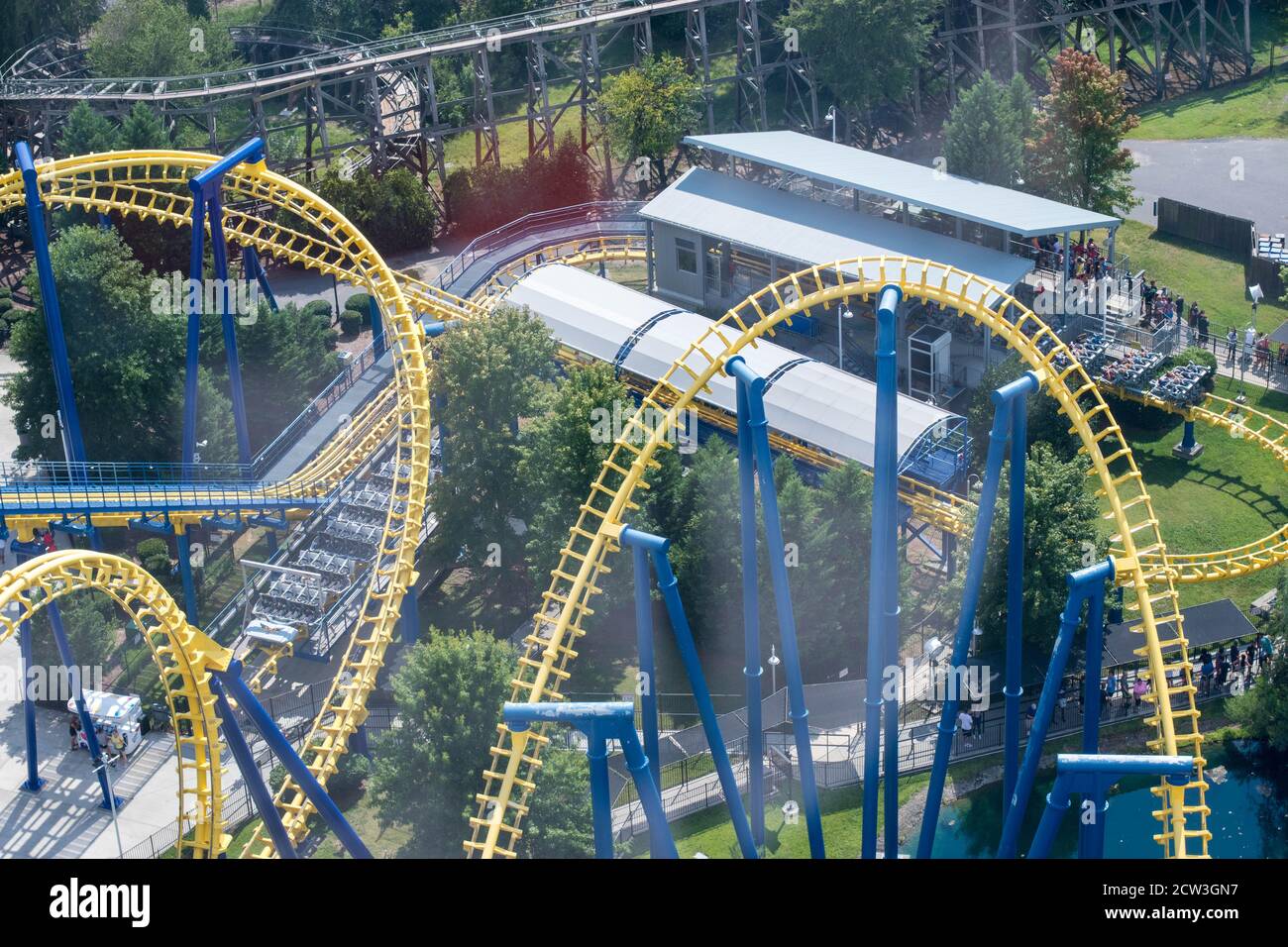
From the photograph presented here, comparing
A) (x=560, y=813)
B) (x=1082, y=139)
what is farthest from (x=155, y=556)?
(x=1082, y=139)

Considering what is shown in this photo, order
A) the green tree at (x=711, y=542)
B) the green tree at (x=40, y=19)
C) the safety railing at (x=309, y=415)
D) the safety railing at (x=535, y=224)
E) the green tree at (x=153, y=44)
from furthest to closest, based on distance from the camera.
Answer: the green tree at (x=40, y=19), the green tree at (x=153, y=44), the safety railing at (x=535, y=224), the safety railing at (x=309, y=415), the green tree at (x=711, y=542)

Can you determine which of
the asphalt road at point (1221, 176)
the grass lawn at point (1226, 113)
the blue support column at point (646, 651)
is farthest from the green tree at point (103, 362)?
the grass lawn at point (1226, 113)

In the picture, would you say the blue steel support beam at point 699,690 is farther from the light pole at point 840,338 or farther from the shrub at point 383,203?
the shrub at point 383,203

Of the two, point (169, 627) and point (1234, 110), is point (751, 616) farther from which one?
point (1234, 110)

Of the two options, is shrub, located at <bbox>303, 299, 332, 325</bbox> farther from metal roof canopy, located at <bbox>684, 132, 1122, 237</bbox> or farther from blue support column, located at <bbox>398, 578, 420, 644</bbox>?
blue support column, located at <bbox>398, 578, 420, 644</bbox>
